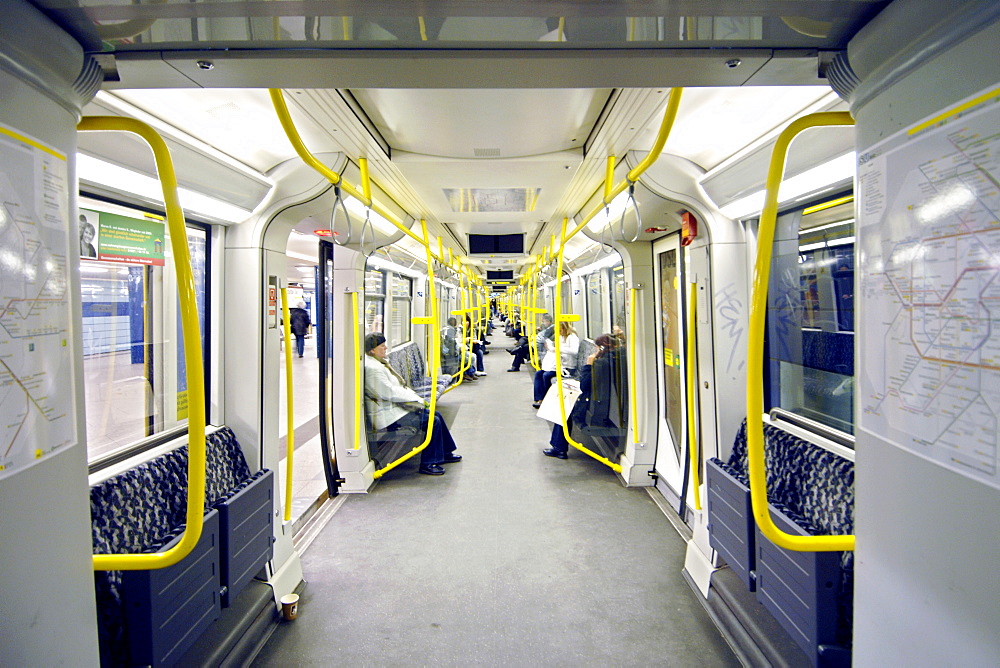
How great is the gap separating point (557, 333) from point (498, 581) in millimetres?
2036

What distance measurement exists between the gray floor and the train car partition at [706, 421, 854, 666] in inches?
23.5

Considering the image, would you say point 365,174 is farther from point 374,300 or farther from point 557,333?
point 374,300

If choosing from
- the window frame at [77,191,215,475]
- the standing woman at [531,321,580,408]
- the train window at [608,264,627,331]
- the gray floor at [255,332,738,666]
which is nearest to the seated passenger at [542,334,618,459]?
the train window at [608,264,627,331]

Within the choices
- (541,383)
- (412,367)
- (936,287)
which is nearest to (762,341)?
(936,287)

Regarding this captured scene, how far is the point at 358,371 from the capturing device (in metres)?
4.12

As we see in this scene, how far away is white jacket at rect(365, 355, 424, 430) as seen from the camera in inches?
180

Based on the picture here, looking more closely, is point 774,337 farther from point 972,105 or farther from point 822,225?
point 972,105

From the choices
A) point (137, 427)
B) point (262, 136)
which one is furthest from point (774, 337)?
point (137, 427)

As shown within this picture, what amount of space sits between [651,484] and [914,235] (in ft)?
12.7

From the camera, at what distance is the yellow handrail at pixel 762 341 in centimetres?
117

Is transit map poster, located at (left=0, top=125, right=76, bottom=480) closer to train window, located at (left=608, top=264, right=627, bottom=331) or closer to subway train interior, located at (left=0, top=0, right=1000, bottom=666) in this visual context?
subway train interior, located at (left=0, top=0, right=1000, bottom=666)

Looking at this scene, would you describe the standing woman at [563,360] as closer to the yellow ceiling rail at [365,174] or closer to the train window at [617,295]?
the train window at [617,295]

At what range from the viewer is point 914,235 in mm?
932

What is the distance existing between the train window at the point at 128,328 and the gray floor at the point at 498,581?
4.41 feet
